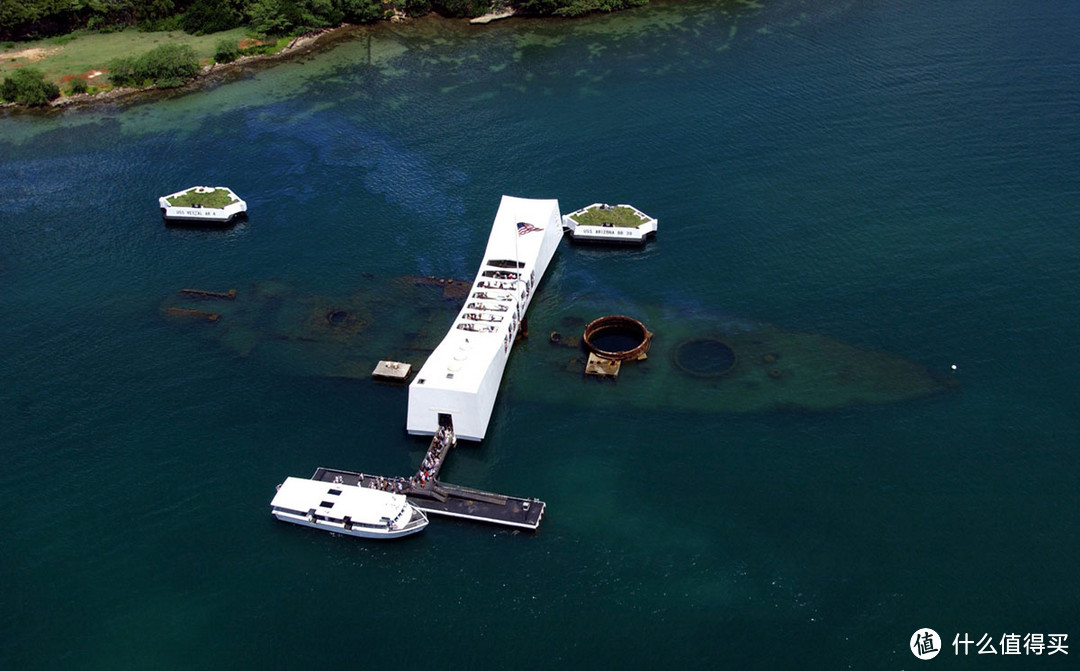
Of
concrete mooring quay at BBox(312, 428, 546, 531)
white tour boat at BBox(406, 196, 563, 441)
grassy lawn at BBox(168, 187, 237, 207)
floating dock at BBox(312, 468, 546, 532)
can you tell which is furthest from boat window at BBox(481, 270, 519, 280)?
grassy lawn at BBox(168, 187, 237, 207)

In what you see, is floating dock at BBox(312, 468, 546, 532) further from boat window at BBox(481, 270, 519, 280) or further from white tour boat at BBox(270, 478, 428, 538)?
boat window at BBox(481, 270, 519, 280)

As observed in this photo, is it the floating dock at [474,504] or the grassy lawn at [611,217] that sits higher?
the grassy lawn at [611,217]

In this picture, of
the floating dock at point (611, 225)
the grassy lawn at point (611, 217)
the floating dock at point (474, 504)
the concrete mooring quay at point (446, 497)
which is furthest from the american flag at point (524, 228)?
the floating dock at point (474, 504)

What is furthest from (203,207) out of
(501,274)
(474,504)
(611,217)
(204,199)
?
(474,504)

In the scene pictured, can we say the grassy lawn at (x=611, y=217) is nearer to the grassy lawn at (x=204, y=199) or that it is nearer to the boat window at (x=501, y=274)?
the boat window at (x=501, y=274)

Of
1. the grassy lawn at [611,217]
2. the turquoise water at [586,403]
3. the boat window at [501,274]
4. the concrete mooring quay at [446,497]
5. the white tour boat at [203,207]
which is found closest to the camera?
the turquoise water at [586,403]

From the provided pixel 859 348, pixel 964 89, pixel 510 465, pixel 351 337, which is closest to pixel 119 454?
pixel 351 337

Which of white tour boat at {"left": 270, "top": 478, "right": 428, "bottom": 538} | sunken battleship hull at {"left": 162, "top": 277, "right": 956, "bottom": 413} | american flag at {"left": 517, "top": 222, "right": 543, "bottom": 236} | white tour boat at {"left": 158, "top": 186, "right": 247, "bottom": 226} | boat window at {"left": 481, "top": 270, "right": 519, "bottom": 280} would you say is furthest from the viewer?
white tour boat at {"left": 158, "top": 186, "right": 247, "bottom": 226}

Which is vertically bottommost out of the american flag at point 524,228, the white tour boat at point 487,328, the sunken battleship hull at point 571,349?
the sunken battleship hull at point 571,349
